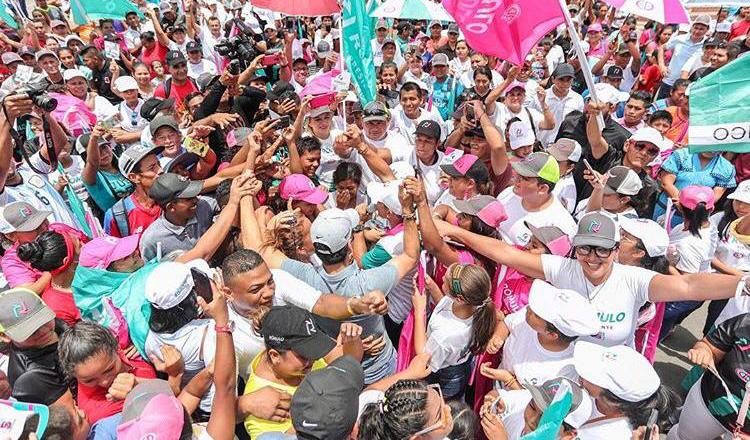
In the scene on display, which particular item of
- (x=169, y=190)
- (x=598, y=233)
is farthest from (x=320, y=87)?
(x=598, y=233)

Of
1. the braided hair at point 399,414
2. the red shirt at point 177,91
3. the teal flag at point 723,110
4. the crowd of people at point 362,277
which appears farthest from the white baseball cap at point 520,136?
the red shirt at point 177,91

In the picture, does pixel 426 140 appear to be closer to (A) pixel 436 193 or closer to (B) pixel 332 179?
(A) pixel 436 193

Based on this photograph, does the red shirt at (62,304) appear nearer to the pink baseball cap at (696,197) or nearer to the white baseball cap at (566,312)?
the white baseball cap at (566,312)

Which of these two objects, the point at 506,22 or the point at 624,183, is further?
the point at 506,22

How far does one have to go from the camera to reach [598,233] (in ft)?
8.39

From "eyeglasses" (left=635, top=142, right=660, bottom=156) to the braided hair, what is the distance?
3.22 metres

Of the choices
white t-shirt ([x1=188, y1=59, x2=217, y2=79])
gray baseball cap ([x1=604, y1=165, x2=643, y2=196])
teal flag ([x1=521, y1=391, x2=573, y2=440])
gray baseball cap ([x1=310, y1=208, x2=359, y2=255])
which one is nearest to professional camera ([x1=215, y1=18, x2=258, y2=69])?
white t-shirt ([x1=188, y1=59, x2=217, y2=79])

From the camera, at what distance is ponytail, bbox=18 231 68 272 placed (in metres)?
2.85

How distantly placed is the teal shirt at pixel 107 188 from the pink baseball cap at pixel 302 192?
1650mm

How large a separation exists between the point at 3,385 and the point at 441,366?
2.15m

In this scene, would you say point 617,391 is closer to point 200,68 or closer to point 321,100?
point 321,100

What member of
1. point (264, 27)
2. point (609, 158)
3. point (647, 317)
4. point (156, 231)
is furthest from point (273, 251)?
point (264, 27)

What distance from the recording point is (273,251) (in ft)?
9.37

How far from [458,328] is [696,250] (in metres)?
2.06
